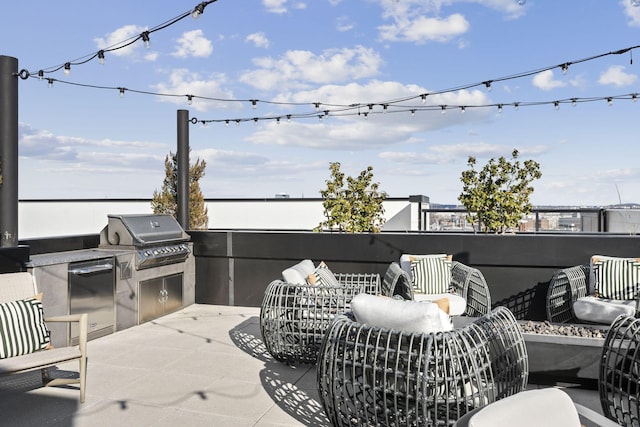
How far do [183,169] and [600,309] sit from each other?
5.79m

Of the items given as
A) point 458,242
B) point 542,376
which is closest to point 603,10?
point 458,242

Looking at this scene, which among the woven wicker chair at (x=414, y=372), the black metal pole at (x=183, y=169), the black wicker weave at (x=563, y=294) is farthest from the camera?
the black metal pole at (x=183, y=169)

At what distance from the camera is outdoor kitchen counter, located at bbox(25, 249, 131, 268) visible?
441 centimetres

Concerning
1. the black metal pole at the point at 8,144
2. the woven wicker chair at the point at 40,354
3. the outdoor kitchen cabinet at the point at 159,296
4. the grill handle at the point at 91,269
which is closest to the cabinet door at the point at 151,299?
the outdoor kitchen cabinet at the point at 159,296

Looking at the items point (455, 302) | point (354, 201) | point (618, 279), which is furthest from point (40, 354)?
point (618, 279)

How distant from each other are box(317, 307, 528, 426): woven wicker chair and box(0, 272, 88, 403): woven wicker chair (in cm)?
173

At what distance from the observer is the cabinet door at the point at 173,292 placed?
6.15 meters

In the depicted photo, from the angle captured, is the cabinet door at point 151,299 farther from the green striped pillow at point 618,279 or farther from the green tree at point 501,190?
the green striped pillow at point 618,279

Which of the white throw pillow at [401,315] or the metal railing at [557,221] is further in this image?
the metal railing at [557,221]

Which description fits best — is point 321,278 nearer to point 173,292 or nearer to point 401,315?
point 401,315

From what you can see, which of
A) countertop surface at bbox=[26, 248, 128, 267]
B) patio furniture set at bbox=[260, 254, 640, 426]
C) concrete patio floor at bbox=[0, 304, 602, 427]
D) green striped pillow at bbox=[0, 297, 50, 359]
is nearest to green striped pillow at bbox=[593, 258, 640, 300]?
concrete patio floor at bbox=[0, 304, 602, 427]

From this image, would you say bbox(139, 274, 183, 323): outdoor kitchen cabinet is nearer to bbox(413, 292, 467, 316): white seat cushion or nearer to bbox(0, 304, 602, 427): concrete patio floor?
bbox(0, 304, 602, 427): concrete patio floor

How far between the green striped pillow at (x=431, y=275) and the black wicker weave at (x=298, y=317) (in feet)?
5.06

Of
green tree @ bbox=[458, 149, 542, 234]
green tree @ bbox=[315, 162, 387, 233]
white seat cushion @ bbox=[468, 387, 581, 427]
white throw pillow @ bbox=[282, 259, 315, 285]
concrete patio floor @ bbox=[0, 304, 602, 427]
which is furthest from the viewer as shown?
green tree @ bbox=[315, 162, 387, 233]
